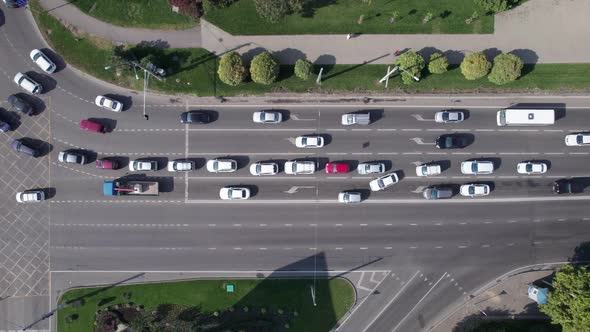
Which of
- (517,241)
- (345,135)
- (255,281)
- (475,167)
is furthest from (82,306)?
(517,241)

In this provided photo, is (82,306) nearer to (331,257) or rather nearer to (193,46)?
(331,257)

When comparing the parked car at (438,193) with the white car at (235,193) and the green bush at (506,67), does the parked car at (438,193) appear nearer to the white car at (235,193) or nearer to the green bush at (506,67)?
the green bush at (506,67)

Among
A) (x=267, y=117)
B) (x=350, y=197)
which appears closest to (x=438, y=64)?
(x=350, y=197)

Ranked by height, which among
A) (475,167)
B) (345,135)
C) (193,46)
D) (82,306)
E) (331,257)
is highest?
(193,46)

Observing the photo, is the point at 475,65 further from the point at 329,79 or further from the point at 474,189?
the point at 329,79

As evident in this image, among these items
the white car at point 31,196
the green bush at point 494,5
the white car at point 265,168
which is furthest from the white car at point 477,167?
the white car at point 31,196

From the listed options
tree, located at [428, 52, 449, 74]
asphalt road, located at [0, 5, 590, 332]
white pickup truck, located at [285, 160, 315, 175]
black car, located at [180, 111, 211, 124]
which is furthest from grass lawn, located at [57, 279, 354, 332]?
tree, located at [428, 52, 449, 74]

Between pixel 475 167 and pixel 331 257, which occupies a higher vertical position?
pixel 475 167
